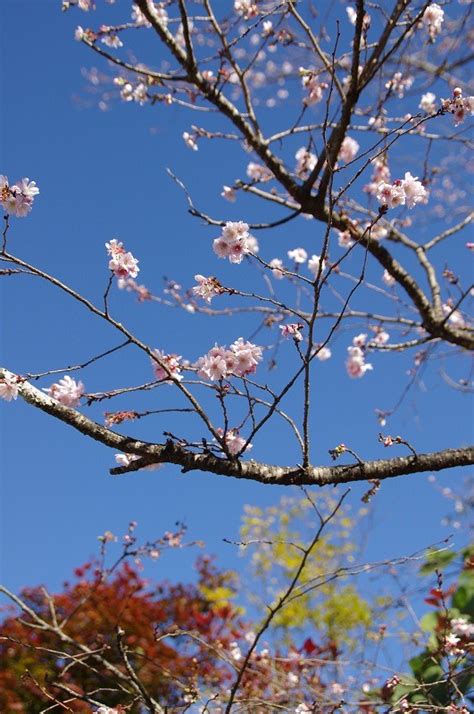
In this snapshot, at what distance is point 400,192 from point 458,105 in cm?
41

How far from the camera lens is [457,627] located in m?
3.23

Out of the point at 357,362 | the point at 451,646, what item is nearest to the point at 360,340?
the point at 357,362

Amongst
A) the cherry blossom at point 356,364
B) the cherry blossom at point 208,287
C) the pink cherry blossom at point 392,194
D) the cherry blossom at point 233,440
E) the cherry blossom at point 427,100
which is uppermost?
the cherry blossom at point 427,100

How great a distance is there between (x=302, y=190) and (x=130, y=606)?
4151 millimetres

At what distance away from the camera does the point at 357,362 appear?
4.15 metres

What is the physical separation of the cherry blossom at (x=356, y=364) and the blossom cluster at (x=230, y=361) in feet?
6.59

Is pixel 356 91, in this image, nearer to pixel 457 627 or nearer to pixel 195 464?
pixel 195 464

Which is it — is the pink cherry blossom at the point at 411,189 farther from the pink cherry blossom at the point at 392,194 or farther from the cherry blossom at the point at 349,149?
the cherry blossom at the point at 349,149

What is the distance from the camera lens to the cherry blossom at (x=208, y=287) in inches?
86.7

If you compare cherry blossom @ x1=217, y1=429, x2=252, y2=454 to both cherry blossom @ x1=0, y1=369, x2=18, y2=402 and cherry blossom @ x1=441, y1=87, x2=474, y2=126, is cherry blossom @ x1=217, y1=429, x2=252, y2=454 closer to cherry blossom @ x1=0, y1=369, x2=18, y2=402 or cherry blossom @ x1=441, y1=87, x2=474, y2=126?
cherry blossom @ x1=0, y1=369, x2=18, y2=402

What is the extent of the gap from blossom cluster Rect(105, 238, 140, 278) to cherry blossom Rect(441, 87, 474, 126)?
3.85 ft

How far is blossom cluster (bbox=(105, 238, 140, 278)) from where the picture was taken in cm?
223

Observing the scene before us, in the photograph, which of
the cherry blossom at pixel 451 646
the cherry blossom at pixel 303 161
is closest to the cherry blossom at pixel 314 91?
the cherry blossom at pixel 303 161

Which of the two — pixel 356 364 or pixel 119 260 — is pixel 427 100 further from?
pixel 119 260
